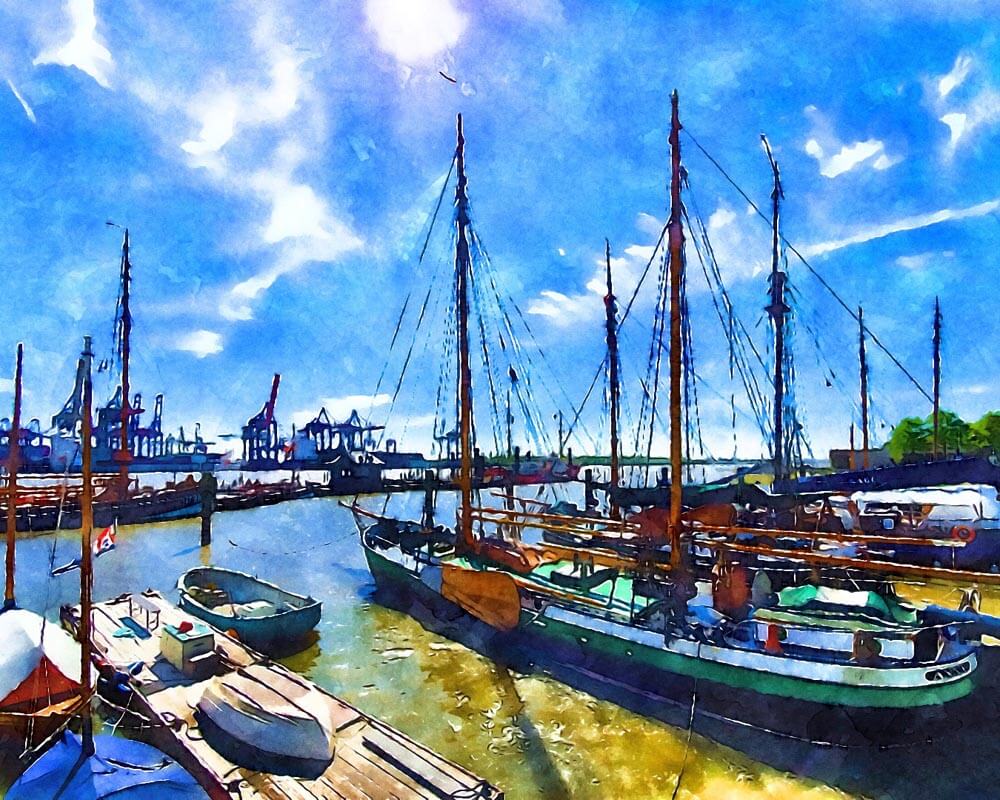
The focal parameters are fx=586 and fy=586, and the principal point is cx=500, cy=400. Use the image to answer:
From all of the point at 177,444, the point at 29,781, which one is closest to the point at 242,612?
the point at 29,781

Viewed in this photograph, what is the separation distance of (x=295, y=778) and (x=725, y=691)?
9.71 m

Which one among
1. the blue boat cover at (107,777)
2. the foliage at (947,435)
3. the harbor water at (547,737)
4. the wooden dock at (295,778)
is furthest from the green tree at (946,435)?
the blue boat cover at (107,777)

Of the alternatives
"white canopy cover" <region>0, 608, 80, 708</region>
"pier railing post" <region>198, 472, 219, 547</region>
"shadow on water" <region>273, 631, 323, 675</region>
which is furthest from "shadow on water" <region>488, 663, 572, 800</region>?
"pier railing post" <region>198, 472, 219, 547</region>

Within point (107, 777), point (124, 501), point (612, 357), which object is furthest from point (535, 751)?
point (124, 501)

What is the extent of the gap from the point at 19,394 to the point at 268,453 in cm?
13123

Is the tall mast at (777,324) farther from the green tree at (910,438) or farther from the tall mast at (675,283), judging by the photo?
the green tree at (910,438)

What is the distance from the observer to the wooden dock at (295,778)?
358 inches

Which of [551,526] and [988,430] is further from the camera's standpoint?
[988,430]

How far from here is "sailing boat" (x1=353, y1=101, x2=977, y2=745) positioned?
498 inches

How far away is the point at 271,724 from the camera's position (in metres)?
10.3

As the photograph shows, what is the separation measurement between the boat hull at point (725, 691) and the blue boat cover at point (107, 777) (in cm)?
1054

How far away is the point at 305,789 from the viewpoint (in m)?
9.24

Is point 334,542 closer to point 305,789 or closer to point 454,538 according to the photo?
point 454,538

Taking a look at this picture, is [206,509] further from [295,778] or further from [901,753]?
[901,753]
